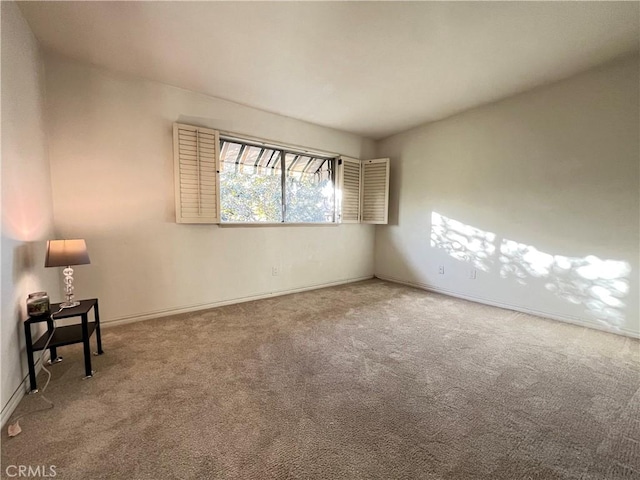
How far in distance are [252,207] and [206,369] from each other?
2.13 meters

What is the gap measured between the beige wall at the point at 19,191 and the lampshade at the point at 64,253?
0.45ft

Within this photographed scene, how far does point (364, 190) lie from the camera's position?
187 inches

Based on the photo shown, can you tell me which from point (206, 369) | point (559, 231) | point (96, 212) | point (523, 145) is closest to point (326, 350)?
point (206, 369)

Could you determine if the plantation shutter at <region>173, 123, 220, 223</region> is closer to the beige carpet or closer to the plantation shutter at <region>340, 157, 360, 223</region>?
the beige carpet

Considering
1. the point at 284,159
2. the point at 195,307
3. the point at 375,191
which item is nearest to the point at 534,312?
the point at 375,191

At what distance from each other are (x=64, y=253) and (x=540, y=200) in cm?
464

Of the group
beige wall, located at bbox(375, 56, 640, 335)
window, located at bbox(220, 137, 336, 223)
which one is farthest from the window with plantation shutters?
beige wall, located at bbox(375, 56, 640, 335)

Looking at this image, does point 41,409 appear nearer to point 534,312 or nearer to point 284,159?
point 284,159

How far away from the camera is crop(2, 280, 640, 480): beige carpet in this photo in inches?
49.4

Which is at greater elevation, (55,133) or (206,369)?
(55,133)

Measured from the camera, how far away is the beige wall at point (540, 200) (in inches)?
108

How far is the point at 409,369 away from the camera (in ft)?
6.79

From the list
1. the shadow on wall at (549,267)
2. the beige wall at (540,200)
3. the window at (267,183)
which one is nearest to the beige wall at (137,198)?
the window at (267,183)

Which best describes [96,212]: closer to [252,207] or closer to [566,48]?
[252,207]
